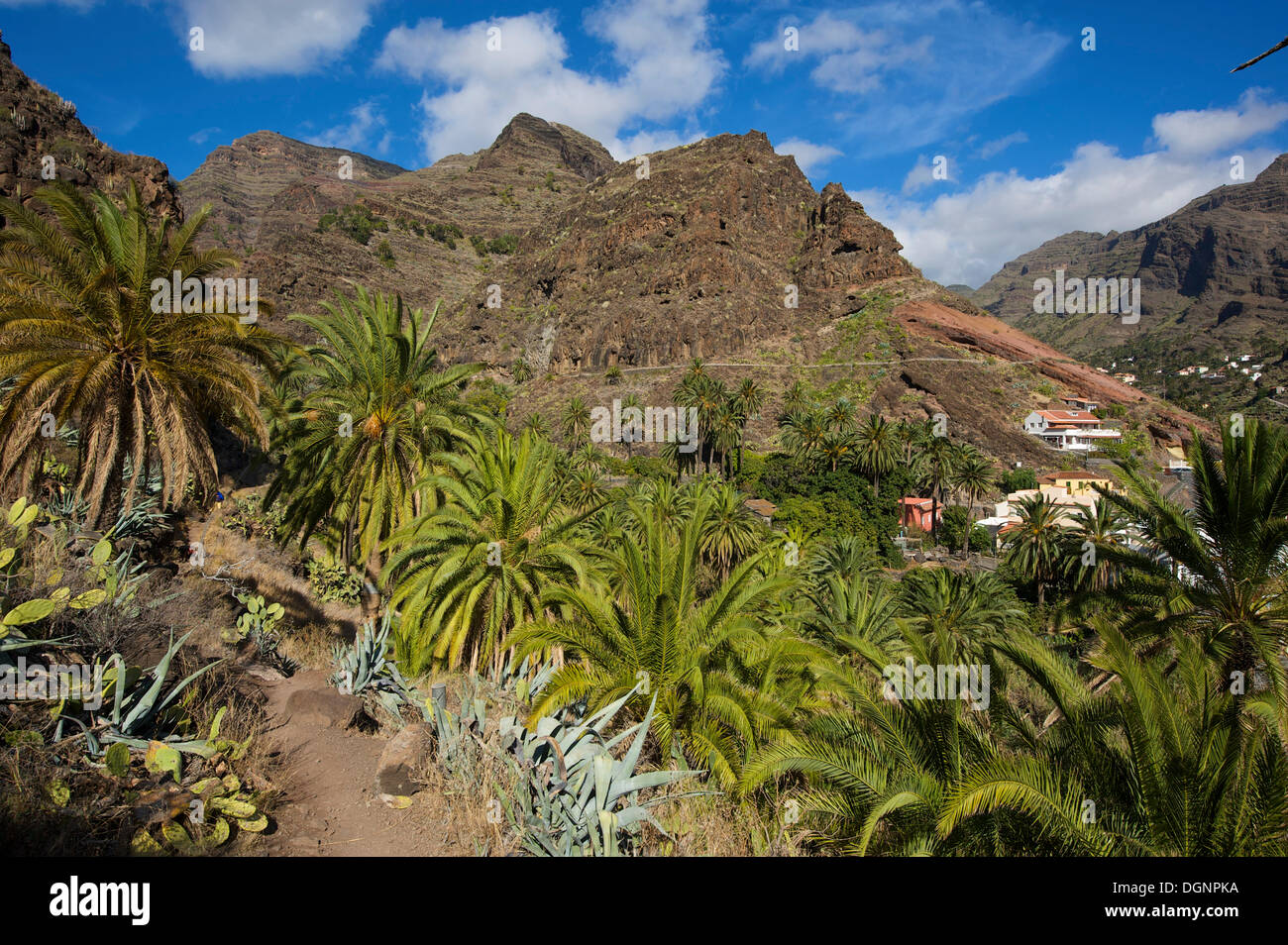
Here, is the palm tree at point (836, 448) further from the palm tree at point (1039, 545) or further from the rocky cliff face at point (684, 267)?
the rocky cliff face at point (684, 267)

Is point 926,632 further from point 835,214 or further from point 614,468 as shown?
point 835,214

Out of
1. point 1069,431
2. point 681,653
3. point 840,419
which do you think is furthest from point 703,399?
point 681,653

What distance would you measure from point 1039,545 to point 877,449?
55.1 feet

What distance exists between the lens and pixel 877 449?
172ft

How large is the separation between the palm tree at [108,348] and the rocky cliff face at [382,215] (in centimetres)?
7201

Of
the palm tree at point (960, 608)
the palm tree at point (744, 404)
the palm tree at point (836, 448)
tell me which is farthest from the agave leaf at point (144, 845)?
the palm tree at point (836, 448)

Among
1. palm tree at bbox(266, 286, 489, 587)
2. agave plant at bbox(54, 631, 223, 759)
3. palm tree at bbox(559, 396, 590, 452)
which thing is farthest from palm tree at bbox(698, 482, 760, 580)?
palm tree at bbox(559, 396, 590, 452)

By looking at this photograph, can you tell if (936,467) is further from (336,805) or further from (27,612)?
(27,612)

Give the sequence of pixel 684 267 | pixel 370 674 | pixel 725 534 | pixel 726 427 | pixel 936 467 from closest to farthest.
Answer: pixel 370 674 < pixel 725 534 < pixel 936 467 < pixel 726 427 < pixel 684 267

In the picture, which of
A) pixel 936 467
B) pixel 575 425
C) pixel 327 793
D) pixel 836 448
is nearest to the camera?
pixel 327 793

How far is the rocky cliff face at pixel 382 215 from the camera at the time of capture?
10388 cm

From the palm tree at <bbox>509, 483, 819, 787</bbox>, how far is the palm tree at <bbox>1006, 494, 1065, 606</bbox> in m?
35.2
